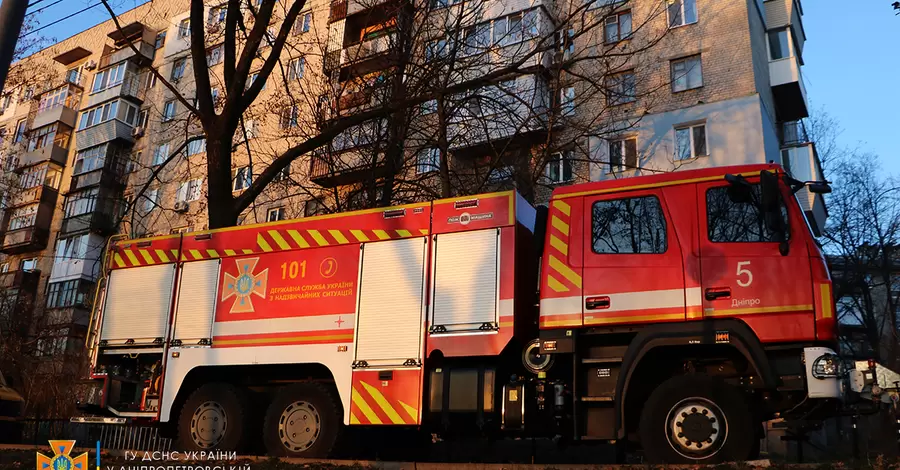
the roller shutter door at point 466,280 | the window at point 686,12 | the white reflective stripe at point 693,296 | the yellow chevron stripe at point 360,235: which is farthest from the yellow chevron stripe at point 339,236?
the window at point 686,12

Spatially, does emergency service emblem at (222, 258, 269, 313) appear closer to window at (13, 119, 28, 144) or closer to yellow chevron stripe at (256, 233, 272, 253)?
yellow chevron stripe at (256, 233, 272, 253)

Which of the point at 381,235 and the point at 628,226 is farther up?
the point at 381,235

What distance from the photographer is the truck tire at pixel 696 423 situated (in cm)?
687

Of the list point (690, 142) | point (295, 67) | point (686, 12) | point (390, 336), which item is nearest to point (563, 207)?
point (390, 336)

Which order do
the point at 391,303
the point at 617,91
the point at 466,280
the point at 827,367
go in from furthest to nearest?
Answer: 1. the point at 617,91
2. the point at 391,303
3. the point at 466,280
4. the point at 827,367

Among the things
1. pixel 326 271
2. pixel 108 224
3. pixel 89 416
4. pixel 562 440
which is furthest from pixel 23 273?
pixel 562 440

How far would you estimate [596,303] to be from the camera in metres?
7.84

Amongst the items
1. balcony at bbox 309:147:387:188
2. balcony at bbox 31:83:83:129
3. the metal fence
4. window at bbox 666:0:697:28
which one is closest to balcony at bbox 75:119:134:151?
balcony at bbox 31:83:83:129

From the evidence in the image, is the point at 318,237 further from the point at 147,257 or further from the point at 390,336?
the point at 147,257

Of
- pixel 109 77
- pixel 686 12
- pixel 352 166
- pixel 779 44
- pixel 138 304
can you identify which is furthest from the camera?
pixel 109 77

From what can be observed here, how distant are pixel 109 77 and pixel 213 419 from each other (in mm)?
36816

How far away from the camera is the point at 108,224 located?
125 feet

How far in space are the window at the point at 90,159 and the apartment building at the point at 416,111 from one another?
5.3 inches

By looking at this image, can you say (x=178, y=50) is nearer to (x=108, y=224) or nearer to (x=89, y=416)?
(x=108, y=224)
